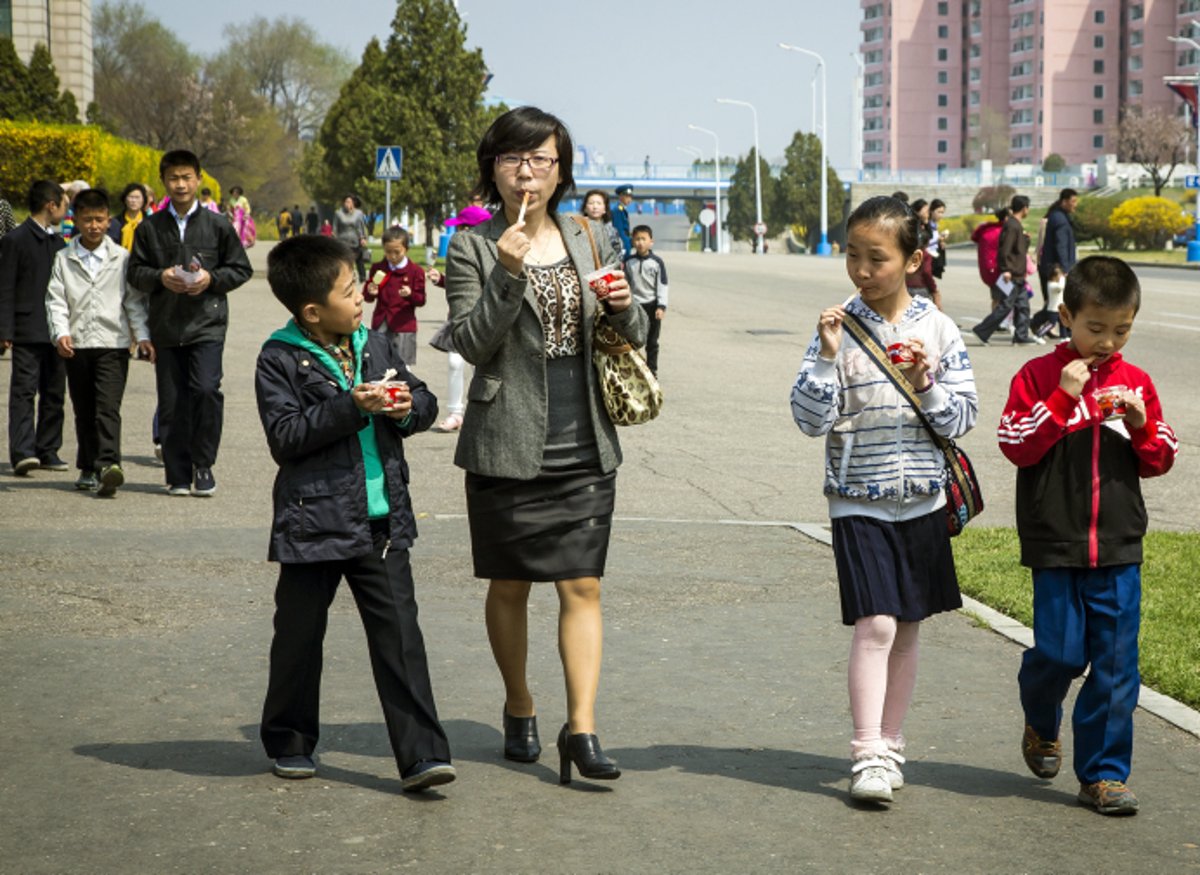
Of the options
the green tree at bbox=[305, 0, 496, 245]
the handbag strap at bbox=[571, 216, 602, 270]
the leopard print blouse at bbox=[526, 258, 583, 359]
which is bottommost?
the leopard print blouse at bbox=[526, 258, 583, 359]

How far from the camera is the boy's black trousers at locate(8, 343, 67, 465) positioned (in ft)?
38.6

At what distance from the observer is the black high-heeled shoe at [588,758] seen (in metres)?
4.98

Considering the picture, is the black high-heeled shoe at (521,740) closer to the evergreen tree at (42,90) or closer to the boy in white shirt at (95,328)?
the boy in white shirt at (95,328)

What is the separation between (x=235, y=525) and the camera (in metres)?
9.77

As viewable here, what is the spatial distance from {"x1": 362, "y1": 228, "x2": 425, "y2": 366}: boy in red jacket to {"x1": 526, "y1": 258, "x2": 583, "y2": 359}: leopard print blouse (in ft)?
27.5

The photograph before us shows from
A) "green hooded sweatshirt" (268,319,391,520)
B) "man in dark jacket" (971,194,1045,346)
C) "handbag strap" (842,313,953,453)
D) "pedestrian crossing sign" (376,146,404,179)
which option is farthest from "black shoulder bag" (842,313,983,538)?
"pedestrian crossing sign" (376,146,404,179)

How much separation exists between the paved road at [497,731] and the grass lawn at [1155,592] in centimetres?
45

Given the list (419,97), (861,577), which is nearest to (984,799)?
(861,577)

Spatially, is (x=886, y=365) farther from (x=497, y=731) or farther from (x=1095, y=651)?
(x=497, y=731)

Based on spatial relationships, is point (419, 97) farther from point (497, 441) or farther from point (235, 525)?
point (497, 441)

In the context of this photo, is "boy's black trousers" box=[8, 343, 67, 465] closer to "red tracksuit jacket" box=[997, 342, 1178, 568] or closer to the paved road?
the paved road

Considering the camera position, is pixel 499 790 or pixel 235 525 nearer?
pixel 499 790

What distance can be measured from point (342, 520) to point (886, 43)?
16562cm

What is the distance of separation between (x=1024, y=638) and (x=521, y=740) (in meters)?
2.50
